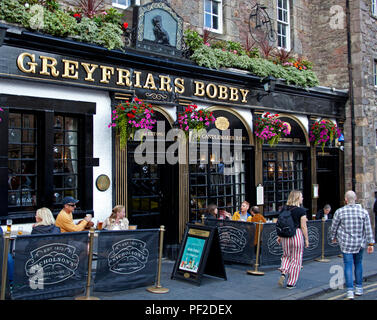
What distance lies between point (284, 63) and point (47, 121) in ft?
26.5

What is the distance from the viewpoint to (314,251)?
1025 cm

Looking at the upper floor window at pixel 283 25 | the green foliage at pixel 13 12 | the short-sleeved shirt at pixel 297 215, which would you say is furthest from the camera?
the upper floor window at pixel 283 25

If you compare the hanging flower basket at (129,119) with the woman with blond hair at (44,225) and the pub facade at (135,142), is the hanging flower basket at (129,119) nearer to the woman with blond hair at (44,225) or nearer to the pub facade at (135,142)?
A: the pub facade at (135,142)

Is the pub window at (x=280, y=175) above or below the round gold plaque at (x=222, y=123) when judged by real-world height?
below

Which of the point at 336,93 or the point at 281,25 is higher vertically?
the point at 281,25

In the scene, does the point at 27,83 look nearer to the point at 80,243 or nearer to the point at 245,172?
the point at 80,243

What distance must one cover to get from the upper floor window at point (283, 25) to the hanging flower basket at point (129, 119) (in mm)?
7213

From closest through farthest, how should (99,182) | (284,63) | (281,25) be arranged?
1. (99,182)
2. (284,63)
3. (281,25)

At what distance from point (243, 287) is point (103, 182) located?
145 inches

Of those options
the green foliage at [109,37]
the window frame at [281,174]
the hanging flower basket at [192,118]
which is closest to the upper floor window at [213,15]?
the hanging flower basket at [192,118]

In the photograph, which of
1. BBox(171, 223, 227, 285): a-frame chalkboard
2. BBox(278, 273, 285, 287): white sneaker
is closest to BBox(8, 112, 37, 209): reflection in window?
BBox(171, 223, 227, 285): a-frame chalkboard

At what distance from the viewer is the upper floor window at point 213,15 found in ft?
40.8

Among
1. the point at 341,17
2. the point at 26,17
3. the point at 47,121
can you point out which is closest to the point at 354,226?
the point at 47,121

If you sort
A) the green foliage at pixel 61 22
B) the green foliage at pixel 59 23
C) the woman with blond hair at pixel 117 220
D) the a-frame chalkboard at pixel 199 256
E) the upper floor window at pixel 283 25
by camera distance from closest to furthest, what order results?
the a-frame chalkboard at pixel 199 256 < the green foliage at pixel 61 22 < the woman with blond hair at pixel 117 220 < the green foliage at pixel 59 23 < the upper floor window at pixel 283 25
